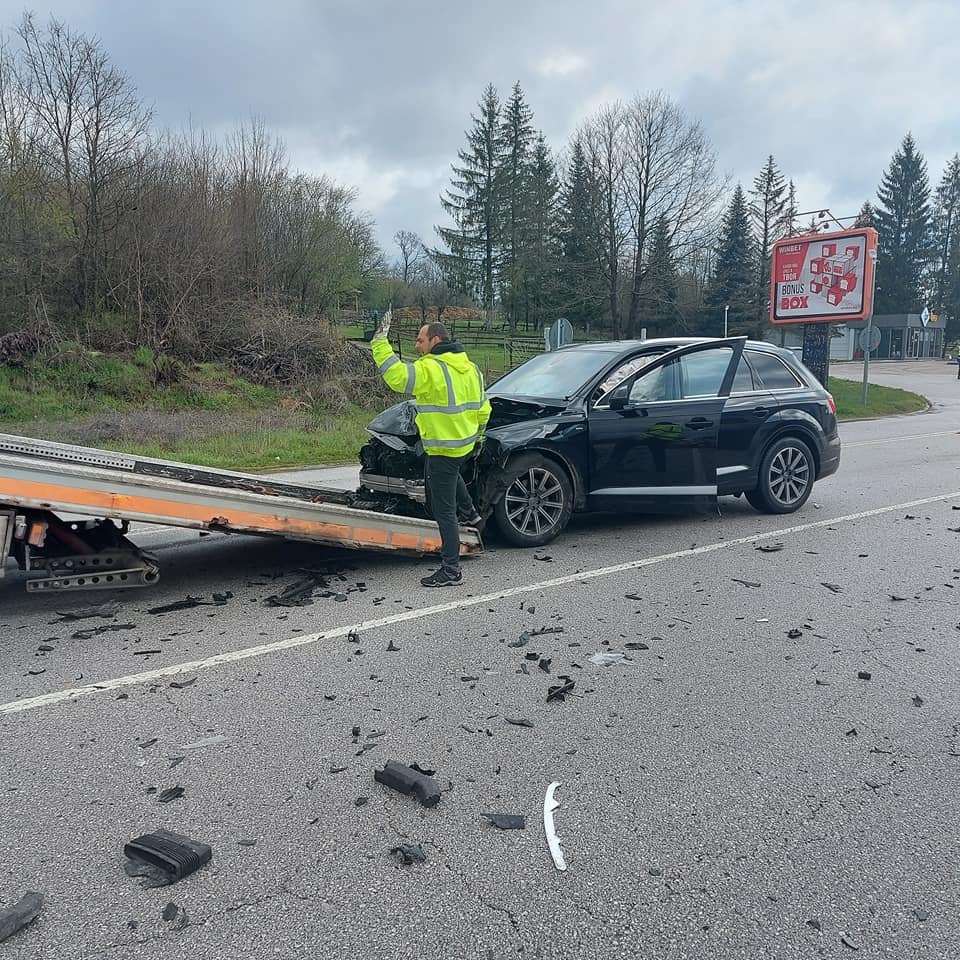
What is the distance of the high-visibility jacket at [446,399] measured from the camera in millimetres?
5672

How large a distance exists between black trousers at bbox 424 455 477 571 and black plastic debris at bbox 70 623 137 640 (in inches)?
86.5

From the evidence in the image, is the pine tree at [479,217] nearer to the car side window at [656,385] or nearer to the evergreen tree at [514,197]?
the evergreen tree at [514,197]

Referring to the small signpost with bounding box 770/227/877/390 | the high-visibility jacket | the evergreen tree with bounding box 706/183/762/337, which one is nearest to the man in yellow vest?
the high-visibility jacket

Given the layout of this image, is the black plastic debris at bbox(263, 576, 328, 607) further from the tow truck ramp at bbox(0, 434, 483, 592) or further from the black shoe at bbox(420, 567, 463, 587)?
the black shoe at bbox(420, 567, 463, 587)

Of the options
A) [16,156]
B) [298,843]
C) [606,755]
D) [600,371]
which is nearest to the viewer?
[298,843]

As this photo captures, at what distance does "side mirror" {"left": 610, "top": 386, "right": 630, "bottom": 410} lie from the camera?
7.10 meters

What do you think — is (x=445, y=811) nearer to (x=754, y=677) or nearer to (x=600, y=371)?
(x=754, y=677)

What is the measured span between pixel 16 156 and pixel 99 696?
18713mm

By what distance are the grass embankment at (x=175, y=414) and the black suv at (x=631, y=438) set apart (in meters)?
6.07

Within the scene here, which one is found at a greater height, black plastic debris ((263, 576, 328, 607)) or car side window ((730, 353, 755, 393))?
car side window ((730, 353, 755, 393))

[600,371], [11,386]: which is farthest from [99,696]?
[11,386]

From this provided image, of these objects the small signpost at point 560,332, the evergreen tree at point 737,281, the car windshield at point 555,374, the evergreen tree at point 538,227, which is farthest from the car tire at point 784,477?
the evergreen tree at point 737,281

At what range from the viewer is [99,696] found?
12.8ft

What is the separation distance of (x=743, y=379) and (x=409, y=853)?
21.0ft
